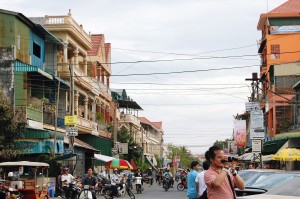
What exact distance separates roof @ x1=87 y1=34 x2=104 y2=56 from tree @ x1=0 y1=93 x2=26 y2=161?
2409 centimetres

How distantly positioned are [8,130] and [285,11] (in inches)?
1429

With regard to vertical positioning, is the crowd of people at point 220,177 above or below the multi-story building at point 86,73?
below

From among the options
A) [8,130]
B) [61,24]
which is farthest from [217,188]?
[61,24]

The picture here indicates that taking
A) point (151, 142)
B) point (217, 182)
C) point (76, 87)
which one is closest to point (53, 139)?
point (76, 87)

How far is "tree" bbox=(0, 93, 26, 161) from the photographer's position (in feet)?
96.6

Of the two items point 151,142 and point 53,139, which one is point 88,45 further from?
point 151,142

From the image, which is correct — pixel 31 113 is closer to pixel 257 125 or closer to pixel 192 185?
pixel 257 125

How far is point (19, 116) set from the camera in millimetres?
31141

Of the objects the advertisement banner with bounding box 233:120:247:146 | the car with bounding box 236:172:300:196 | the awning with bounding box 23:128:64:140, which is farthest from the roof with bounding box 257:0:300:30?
the car with bounding box 236:172:300:196

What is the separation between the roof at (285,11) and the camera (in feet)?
190

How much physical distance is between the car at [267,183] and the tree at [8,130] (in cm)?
1689

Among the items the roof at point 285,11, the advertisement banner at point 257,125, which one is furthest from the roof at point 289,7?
the advertisement banner at point 257,125

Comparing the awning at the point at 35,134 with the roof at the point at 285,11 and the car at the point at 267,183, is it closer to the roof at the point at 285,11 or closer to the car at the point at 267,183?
the car at the point at 267,183

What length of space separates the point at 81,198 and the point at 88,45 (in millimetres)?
27530
